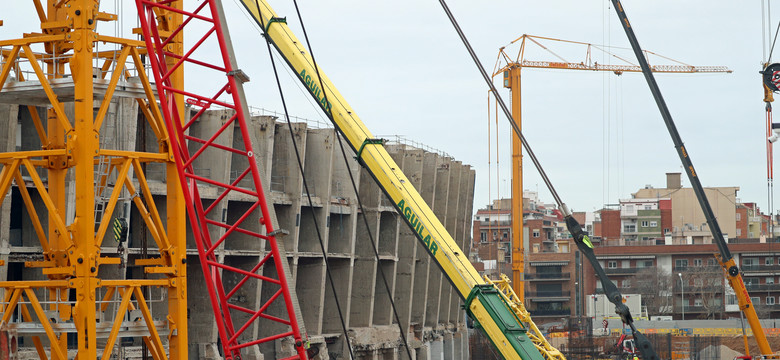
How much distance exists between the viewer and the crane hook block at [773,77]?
3528cm

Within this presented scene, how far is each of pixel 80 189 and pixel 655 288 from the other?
10812cm

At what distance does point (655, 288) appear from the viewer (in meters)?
124

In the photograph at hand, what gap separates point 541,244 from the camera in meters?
161

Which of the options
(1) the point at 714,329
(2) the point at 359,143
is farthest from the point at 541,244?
(2) the point at 359,143

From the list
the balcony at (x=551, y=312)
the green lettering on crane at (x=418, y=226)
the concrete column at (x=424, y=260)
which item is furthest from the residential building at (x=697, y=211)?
the green lettering on crane at (x=418, y=226)

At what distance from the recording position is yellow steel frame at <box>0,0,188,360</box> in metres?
22.8

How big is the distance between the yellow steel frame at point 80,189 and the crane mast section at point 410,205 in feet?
16.7

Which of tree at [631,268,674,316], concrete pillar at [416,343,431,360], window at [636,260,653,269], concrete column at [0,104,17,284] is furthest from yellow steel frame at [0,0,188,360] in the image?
window at [636,260,653,269]

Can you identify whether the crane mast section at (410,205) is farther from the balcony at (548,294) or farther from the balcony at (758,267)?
the balcony at (548,294)

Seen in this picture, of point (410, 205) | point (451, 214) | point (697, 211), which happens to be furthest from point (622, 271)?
point (410, 205)

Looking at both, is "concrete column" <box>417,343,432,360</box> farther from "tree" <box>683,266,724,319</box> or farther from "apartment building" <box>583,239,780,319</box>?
"tree" <box>683,266,724,319</box>

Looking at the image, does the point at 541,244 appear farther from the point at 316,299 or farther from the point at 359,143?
the point at 359,143

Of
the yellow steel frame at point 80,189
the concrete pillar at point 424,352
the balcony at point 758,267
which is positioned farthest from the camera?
the balcony at point 758,267

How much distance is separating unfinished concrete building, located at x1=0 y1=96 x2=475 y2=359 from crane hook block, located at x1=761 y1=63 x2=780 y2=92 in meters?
14.2
